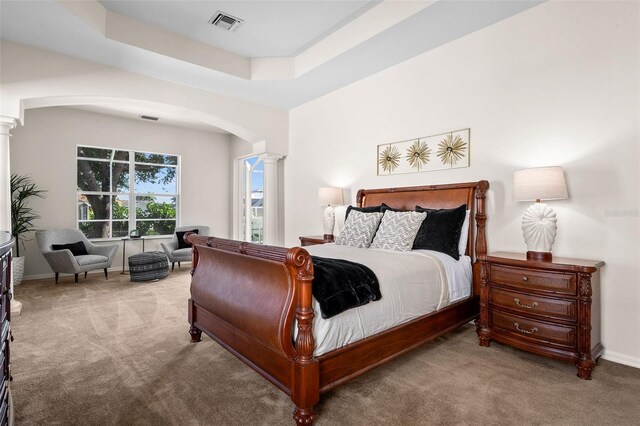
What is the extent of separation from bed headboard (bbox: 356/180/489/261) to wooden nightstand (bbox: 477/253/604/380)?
0.44 metres

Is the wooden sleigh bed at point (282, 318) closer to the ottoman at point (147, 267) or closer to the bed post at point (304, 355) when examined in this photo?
the bed post at point (304, 355)

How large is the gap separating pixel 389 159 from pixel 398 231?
1248 millimetres

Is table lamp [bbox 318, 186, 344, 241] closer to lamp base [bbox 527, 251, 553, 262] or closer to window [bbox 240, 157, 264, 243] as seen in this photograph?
lamp base [bbox 527, 251, 553, 262]

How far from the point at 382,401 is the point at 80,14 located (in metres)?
3.99

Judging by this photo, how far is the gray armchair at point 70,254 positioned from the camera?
4875mm

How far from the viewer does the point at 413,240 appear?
10.0 ft

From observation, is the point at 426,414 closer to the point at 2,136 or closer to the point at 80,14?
the point at 80,14

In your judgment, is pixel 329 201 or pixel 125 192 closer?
pixel 329 201

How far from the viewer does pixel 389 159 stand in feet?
13.3

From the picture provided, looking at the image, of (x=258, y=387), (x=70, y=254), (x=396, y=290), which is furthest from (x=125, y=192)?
(x=396, y=290)

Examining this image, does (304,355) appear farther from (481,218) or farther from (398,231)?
(481,218)

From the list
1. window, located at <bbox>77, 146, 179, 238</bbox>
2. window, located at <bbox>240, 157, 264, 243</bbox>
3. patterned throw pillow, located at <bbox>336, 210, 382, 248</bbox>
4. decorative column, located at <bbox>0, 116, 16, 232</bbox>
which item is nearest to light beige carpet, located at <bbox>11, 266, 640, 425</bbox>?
patterned throw pillow, located at <bbox>336, 210, 382, 248</bbox>

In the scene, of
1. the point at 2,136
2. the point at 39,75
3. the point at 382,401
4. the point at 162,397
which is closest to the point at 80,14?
the point at 39,75

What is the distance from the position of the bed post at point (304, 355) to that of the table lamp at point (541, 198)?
6.16 ft
